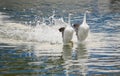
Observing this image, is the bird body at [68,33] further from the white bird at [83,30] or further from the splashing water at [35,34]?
the splashing water at [35,34]

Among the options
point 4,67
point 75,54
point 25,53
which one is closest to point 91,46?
point 75,54

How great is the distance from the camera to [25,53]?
17469 mm

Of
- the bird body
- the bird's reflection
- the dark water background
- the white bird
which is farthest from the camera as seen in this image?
the white bird

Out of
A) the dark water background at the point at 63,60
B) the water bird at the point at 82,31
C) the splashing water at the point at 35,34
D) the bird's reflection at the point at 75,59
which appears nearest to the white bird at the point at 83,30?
the water bird at the point at 82,31

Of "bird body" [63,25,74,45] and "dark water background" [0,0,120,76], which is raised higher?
"bird body" [63,25,74,45]

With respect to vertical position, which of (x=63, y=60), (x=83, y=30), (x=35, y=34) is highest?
(x=83, y=30)

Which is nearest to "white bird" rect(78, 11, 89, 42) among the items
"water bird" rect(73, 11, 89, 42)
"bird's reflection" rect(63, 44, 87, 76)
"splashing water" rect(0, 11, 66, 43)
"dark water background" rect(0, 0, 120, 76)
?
"water bird" rect(73, 11, 89, 42)

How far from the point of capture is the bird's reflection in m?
13.8

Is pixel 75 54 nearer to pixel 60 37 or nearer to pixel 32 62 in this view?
pixel 32 62

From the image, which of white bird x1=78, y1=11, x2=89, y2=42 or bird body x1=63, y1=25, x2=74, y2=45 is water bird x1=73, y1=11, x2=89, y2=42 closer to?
white bird x1=78, y1=11, x2=89, y2=42

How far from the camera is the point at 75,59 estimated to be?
16.1 meters

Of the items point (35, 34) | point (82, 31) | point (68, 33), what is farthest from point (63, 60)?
point (35, 34)

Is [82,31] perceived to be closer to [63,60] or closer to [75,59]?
[75,59]

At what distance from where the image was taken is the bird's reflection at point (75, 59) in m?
13.8
